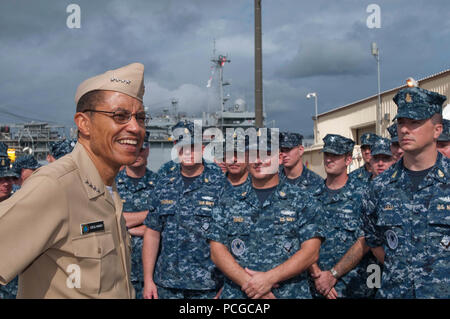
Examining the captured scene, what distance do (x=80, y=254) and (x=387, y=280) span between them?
6.77 ft

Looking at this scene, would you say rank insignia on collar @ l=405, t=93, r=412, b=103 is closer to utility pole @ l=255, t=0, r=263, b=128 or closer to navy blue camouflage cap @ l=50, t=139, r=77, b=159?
navy blue camouflage cap @ l=50, t=139, r=77, b=159

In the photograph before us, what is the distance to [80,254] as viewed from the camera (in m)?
1.41

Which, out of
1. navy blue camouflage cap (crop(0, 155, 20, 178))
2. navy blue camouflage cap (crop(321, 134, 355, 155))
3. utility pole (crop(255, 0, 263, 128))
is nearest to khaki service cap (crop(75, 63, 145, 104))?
navy blue camouflage cap (crop(321, 134, 355, 155))

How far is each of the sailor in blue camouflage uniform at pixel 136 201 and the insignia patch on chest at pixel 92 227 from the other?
107 inches

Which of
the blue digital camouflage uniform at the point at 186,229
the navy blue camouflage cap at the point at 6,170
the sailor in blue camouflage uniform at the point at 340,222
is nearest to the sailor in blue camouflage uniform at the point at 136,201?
the blue digital camouflage uniform at the point at 186,229

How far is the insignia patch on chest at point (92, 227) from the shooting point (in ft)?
4.69

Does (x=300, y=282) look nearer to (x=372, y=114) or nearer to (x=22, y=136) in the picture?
(x=372, y=114)

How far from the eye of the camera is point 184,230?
3654 millimetres

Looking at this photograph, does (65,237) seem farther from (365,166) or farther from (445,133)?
(365,166)

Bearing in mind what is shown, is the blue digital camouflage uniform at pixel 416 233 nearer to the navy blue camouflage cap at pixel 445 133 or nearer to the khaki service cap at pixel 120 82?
the navy blue camouflage cap at pixel 445 133

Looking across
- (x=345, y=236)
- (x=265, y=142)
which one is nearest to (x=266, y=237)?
(x=265, y=142)

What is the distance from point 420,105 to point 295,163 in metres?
2.55

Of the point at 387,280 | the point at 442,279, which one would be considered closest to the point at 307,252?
the point at 387,280

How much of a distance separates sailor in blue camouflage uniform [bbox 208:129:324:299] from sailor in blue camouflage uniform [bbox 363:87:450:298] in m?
0.49
